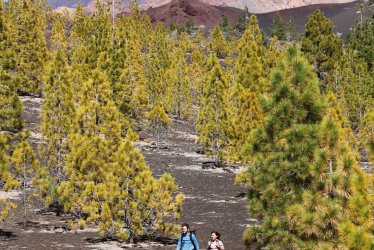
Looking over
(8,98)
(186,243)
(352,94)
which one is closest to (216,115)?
(8,98)

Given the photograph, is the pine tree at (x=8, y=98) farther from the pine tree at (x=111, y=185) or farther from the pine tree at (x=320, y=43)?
the pine tree at (x=320, y=43)

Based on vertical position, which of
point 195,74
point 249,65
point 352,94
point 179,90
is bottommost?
point 352,94

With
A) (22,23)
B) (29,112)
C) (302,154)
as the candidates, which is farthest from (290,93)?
(22,23)

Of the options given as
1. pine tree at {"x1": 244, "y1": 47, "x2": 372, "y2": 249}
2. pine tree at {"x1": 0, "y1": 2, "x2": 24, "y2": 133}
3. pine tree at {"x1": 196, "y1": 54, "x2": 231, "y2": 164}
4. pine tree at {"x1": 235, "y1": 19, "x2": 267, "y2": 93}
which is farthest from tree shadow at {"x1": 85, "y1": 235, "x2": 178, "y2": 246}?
pine tree at {"x1": 235, "y1": 19, "x2": 267, "y2": 93}

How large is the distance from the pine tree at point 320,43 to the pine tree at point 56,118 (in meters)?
39.3

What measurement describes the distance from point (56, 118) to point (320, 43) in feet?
138

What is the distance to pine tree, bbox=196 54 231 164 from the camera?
41125mm

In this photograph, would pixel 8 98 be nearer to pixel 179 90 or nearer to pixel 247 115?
pixel 247 115

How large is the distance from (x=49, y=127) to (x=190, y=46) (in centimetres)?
10144

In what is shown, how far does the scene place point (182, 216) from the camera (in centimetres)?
2569

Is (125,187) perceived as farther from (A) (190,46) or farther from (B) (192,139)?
(A) (190,46)

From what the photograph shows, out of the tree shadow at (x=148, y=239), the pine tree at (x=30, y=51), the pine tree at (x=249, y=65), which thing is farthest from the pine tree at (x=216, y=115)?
the pine tree at (x=30, y=51)

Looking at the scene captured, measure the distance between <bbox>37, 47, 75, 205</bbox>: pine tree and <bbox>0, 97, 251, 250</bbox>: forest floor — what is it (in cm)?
222

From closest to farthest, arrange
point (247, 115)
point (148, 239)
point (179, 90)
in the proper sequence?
point (148, 239), point (247, 115), point (179, 90)
